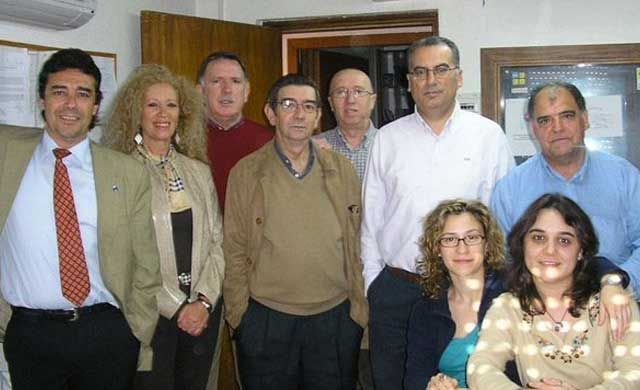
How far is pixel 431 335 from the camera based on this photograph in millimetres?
2100

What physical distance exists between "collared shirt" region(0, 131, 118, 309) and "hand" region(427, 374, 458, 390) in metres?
1.07

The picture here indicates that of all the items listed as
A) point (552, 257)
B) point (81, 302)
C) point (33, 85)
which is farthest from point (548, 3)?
point (81, 302)

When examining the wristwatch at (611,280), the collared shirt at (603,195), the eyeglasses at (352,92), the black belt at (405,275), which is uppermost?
the eyeglasses at (352,92)

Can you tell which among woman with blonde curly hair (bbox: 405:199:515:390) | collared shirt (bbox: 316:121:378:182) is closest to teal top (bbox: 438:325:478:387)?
woman with blonde curly hair (bbox: 405:199:515:390)

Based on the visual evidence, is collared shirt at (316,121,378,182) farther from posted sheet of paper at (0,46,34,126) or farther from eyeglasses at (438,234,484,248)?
posted sheet of paper at (0,46,34,126)

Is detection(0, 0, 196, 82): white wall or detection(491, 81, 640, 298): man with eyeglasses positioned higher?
detection(0, 0, 196, 82): white wall

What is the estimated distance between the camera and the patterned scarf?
244 cm

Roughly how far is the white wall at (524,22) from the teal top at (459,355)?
2071 millimetres

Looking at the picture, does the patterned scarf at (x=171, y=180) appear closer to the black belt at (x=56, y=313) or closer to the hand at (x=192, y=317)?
the hand at (x=192, y=317)

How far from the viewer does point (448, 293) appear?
2.14 meters

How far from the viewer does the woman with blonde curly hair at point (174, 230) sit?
94.2 inches

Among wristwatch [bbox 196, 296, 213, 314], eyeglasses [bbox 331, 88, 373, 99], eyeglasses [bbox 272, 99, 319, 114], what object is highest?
eyeglasses [bbox 331, 88, 373, 99]

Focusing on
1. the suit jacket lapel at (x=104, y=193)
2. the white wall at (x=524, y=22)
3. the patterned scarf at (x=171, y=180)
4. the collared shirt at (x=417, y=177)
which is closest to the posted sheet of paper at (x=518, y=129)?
the white wall at (x=524, y=22)

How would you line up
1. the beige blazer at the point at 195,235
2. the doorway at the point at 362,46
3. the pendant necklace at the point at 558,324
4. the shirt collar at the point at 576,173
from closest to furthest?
the pendant necklace at the point at 558,324 < the shirt collar at the point at 576,173 < the beige blazer at the point at 195,235 < the doorway at the point at 362,46
